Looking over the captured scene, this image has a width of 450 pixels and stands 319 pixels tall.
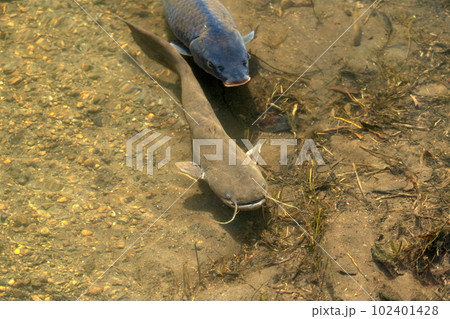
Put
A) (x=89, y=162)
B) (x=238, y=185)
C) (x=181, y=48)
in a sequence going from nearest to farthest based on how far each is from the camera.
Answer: (x=238, y=185), (x=89, y=162), (x=181, y=48)

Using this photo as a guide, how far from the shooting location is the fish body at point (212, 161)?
3.09m

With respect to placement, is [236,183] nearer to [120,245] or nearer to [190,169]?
[190,169]

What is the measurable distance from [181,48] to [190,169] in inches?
59.1

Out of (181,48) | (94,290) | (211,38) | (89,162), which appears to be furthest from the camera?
(181,48)

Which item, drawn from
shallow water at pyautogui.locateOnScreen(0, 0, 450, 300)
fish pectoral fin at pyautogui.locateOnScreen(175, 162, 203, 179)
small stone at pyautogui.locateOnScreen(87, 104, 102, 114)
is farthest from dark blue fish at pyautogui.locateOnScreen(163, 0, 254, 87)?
small stone at pyautogui.locateOnScreen(87, 104, 102, 114)

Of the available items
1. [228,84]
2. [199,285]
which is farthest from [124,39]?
[199,285]

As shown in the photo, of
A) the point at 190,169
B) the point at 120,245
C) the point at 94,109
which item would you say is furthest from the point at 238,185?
the point at 94,109

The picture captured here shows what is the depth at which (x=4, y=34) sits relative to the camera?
4.41 metres

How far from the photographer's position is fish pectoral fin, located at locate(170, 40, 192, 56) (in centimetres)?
413

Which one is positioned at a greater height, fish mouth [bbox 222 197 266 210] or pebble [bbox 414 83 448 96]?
pebble [bbox 414 83 448 96]

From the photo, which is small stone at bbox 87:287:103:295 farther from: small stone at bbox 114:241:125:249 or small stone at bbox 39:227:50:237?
small stone at bbox 39:227:50:237

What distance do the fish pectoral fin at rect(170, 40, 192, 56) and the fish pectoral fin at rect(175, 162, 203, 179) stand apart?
4.35ft

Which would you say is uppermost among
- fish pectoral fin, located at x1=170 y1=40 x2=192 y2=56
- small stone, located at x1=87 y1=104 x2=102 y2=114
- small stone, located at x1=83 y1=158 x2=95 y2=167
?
fish pectoral fin, located at x1=170 y1=40 x2=192 y2=56

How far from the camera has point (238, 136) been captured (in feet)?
12.7
